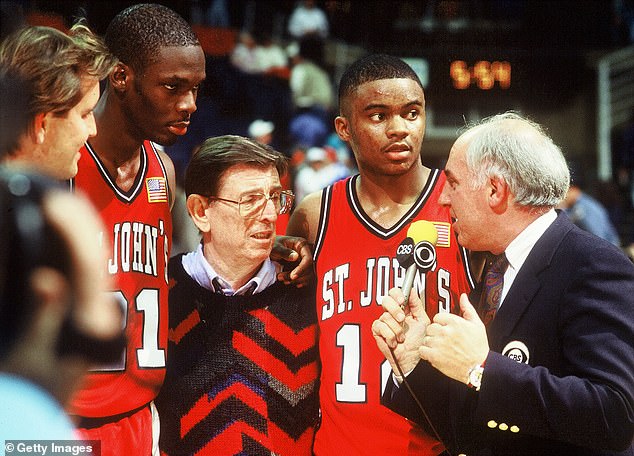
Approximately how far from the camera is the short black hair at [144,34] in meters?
2.57

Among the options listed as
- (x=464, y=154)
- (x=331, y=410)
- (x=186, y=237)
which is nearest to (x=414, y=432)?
(x=331, y=410)

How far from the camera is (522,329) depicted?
197 centimetres

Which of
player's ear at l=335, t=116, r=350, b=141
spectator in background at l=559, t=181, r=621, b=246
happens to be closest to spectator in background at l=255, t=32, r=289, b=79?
spectator in background at l=559, t=181, r=621, b=246

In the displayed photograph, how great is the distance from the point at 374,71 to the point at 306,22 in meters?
7.94

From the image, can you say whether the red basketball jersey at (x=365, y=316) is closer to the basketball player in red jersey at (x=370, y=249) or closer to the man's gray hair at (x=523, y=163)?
the basketball player in red jersey at (x=370, y=249)

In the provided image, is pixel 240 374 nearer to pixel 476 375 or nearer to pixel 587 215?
pixel 476 375

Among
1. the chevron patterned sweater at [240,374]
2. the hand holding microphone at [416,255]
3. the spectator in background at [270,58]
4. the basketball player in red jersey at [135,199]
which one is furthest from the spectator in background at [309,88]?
the hand holding microphone at [416,255]

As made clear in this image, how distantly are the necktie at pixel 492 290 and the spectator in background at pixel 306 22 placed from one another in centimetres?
846

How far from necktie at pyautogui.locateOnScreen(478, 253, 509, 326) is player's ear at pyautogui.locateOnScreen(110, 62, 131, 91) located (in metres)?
1.34

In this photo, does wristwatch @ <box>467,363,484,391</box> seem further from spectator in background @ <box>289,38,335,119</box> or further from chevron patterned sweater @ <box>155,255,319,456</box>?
spectator in background @ <box>289,38,335,119</box>

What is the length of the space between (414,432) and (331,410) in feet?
0.92

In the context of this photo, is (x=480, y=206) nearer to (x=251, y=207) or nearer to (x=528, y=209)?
(x=528, y=209)

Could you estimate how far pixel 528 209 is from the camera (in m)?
2.05

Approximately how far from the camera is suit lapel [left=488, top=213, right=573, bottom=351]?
1.98 metres
